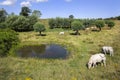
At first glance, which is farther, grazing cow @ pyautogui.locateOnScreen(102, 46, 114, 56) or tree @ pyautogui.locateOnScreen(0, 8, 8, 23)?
tree @ pyautogui.locateOnScreen(0, 8, 8, 23)

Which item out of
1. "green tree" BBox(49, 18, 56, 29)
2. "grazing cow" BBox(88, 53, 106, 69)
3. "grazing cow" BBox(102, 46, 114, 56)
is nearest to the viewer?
"grazing cow" BBox(88, 53, 106, 69)

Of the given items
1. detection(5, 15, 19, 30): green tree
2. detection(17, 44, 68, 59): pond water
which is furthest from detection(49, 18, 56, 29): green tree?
detection(17, 44, 68, 59): pond water

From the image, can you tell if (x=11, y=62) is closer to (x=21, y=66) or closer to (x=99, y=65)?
(x=21, y=66)

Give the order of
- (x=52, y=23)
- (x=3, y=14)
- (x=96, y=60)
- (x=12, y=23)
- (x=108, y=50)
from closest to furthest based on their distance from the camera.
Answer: (x=96, y=60) → (x=108, y=50) → (x=12, y=23) → (x=52, y=23) → (x=3, y=14)

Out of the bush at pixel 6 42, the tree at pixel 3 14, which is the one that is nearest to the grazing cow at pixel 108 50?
the bush at pixel 6 42

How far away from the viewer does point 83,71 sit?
18.0 metres

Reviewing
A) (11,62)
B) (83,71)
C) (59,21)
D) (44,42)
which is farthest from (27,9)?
(83,71)

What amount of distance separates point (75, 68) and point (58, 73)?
259 centimetres

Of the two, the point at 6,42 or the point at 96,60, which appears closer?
the point at 96,60

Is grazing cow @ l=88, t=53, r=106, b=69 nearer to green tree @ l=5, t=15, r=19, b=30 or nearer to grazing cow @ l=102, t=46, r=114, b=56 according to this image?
grazing cow @ l=102, t=46, r=114, b=56

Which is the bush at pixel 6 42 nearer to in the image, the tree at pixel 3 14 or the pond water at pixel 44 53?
the pond water at pixel 44 53

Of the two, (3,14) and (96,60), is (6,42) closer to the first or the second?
(96,60)

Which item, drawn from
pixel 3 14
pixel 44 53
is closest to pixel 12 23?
pixel 3 14

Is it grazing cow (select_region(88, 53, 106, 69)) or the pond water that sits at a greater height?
grazing cow (select_region(88, 53, 106, 69))
